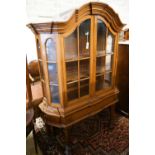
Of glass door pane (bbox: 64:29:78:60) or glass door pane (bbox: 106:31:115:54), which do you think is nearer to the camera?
glass door pane (bbox: 64:29:78:60)

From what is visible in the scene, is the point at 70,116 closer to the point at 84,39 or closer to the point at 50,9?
the point at 84,39

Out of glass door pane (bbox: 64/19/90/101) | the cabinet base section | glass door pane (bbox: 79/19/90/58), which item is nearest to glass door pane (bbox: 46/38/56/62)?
glass door pane (bbox: 64/19/90/101)

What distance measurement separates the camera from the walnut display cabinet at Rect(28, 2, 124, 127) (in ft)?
3.92

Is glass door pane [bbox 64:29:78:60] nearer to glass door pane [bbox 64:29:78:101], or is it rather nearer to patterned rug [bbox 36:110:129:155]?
glass door pane [bbox 64:29:78:101]

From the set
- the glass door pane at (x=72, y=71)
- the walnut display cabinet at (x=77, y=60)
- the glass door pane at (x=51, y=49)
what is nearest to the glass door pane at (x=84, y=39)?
the walnut display cabinet at (x=77, y=60)

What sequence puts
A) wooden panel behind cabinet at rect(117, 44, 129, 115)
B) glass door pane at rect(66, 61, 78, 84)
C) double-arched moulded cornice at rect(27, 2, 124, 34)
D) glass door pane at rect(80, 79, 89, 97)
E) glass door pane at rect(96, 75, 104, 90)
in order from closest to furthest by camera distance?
double-arched moulded cornice at rect(27, 2, 124, 34) < glass door pane at rect(66, 61, 78, 84) < glass door pane at rect(80, 79, 89, 97) < glass door pane at rect(96, 75, 104, 90) < wooden panel behind cabinet at rect(117, 44, 129, 115)

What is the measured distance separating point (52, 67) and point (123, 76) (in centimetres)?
123

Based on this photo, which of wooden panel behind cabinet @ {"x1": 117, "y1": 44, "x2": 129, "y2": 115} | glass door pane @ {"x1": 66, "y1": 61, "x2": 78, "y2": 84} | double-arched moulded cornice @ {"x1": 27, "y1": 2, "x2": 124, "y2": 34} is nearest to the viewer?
double-arched moulded cornice @ {"x1": 27, "y1": 2, "x2": 124, "y2": 34}

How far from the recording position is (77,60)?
134 centimetres

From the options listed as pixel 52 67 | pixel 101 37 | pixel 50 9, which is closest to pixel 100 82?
pixel 101 37

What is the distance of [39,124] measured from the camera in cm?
202

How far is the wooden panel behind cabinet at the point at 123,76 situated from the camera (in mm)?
1925
